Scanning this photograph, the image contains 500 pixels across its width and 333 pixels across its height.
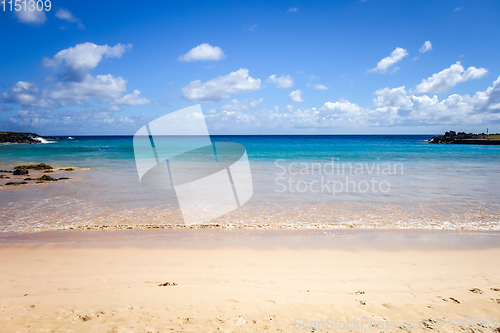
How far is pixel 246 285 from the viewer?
13.2 feet

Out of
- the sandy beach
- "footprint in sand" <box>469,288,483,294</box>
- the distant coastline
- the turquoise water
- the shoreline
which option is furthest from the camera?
the distant coastline

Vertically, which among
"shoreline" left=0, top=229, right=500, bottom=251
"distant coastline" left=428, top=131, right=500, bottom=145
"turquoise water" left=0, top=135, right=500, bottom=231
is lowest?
"shoreline" left=0, top=229, right=500, bottom=251

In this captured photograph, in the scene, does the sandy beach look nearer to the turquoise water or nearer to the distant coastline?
the turquoise water

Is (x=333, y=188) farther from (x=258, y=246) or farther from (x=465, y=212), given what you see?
(x=258, y=246)

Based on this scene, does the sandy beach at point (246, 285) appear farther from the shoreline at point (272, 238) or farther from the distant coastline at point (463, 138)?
the distant coastline at point (463, 138)

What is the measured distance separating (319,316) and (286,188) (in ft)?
29.2

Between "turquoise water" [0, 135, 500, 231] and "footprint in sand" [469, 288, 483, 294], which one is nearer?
"footprint in sand" [469, 288, 483, 294]

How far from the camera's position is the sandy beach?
3158mm

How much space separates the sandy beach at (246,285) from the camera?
3.16 meters

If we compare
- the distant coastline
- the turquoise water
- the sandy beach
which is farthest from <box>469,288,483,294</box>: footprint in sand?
the distant coastline

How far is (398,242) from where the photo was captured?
19.4ft

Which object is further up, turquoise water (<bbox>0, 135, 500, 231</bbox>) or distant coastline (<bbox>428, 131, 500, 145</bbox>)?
distant coastline (<bbox>428, 131, 500, 145</bbox>)

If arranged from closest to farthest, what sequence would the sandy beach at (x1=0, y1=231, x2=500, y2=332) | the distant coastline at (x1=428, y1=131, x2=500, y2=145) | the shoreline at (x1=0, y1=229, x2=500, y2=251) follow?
the sandy beach at (x1=0, y1=231, x2=500, y2=332) < the shoreline at (x1=0, y1=229, x2=500, y2=251) < the distant coastline at (x1=428, y1=131, x2=500, y2=145)

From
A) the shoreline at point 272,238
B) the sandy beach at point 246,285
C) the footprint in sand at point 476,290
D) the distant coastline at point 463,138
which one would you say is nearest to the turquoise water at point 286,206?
the shoreline at point 272,238
